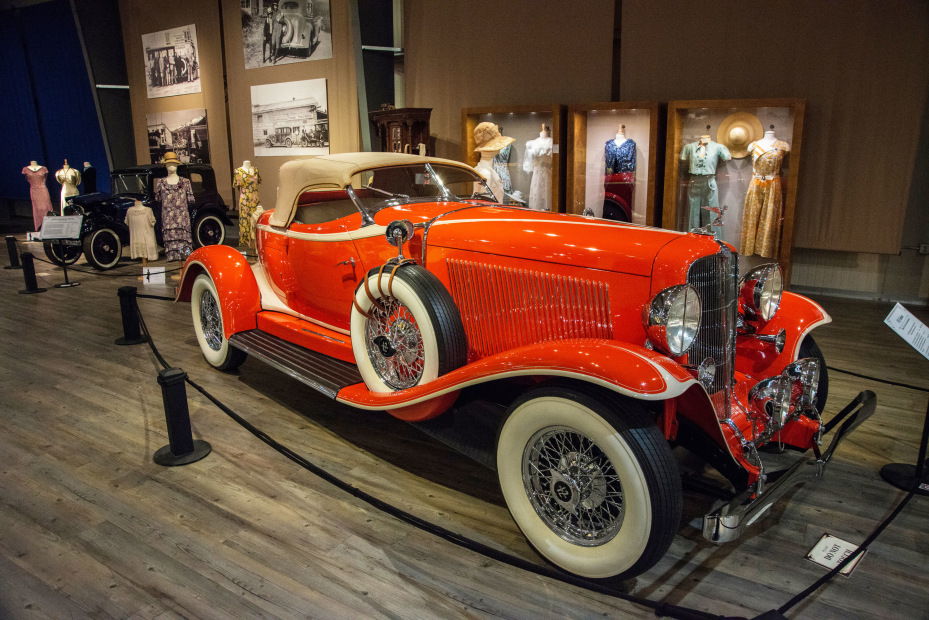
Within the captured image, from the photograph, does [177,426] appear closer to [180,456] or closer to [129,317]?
[180,456]

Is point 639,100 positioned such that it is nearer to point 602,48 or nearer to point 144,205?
point 602,48

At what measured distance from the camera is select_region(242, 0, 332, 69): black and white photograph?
897cm

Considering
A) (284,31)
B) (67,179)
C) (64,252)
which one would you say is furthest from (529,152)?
(67,179)

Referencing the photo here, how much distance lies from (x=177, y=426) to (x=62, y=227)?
5310 mm

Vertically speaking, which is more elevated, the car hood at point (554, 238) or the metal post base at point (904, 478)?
the car hood at point (554, 238)

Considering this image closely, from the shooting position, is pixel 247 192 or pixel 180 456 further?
pixel 247 192

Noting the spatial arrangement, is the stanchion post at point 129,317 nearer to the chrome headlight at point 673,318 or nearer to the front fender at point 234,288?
the front fender at point 234,288

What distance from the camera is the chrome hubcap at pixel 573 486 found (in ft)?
6.70

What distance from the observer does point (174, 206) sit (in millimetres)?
8523

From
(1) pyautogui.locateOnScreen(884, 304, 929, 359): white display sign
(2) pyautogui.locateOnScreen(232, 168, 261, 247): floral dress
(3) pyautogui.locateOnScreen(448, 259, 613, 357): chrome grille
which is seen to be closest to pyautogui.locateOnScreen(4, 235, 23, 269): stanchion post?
(2) pyautogui.locateOnScreen(232, 168, 261, 247): floral dress

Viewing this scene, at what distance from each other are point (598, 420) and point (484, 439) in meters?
0.63

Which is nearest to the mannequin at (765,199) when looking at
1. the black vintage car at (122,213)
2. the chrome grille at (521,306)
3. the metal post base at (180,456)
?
the chrome grille at (521,306)

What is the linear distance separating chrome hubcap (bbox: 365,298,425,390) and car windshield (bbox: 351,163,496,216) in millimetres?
824

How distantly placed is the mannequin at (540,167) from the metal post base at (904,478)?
4846mm
